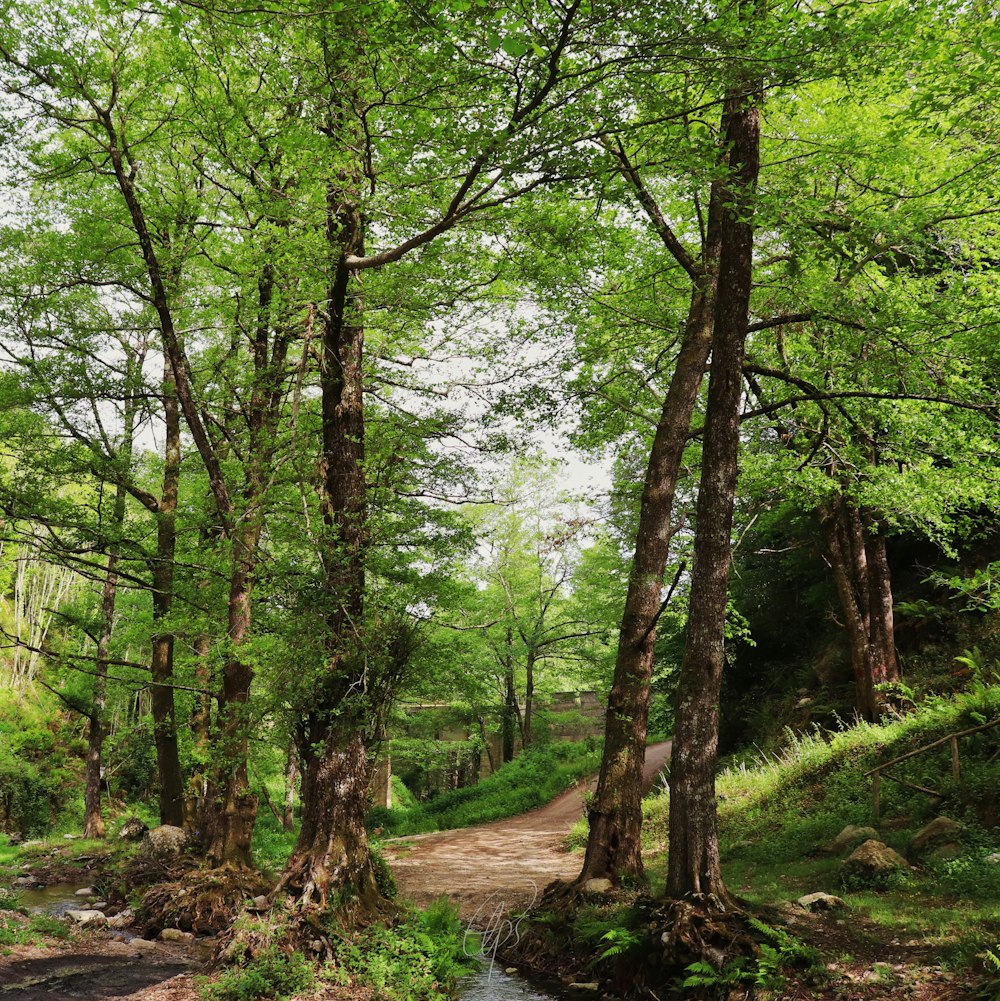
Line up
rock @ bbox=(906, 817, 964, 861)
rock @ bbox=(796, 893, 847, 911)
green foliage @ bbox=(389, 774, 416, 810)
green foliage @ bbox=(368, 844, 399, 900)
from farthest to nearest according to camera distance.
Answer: green foliage @ bbox=(389, 774, 416, 810) → green foliage @ bbox=(368, 844, 399, 900) → rock @ bbox=(906, 817, 964, 861) → rock @ bbox=(796, 893, 847, 911)

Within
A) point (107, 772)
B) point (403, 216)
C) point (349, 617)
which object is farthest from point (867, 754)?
point (107, 772)

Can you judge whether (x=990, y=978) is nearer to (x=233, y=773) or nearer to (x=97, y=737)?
(x=233, y=773)

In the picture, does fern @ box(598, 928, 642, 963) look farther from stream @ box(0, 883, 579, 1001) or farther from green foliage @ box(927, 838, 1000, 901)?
green foliage @ box(927, 838, 1000, 901)

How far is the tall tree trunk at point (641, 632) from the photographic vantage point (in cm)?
834

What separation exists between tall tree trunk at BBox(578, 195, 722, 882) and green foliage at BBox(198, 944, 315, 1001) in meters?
3.13

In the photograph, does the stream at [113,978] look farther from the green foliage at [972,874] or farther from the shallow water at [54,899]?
the green foliage at [972,874]

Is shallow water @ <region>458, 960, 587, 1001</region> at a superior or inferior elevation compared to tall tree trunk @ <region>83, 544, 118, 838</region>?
inferior

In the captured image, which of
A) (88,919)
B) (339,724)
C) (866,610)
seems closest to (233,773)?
(88,919)

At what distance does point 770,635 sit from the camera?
62.3 ft

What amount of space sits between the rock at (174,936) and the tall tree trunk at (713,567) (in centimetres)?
612

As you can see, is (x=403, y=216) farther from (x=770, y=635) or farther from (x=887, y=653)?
(x=770, y=635)

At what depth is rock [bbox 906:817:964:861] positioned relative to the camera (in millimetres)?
7871

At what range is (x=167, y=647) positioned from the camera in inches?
533

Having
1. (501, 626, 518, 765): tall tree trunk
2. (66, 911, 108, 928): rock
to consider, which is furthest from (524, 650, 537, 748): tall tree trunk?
(66, 911, 108, 928): rock
